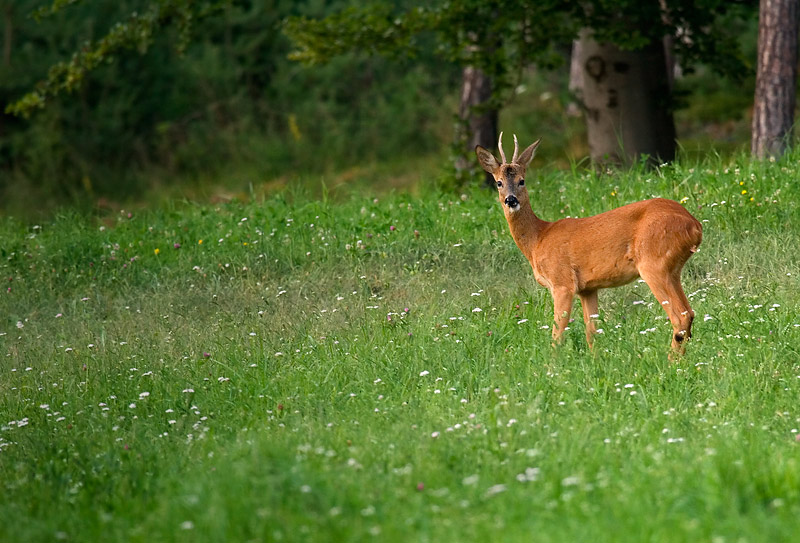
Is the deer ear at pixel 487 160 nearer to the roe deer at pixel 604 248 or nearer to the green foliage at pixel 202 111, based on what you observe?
the roe deer at pixel 604 248

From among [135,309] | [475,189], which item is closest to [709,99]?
[475,189]

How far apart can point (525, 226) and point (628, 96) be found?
541 centimetres

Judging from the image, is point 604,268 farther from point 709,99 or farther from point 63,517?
point 709,99

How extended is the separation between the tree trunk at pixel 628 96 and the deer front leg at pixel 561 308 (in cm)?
555

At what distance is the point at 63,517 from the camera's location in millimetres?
4570

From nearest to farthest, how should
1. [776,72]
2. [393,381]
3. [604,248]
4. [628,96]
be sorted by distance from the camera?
1. [393,381]
2. [604,248]
3. [776,72]
4. [628,96]

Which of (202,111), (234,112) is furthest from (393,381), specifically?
(202,111)

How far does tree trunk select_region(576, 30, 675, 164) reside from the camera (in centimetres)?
1231

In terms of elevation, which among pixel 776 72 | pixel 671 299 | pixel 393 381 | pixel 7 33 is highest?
pixel 776 72

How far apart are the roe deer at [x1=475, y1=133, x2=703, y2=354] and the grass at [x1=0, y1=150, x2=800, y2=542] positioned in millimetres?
250

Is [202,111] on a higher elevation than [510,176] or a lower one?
lower

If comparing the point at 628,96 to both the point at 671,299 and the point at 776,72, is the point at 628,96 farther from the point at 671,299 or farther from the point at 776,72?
the point at 671,299

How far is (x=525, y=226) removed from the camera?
742 centimetres

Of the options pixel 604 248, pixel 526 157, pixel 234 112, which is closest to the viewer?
pixel 604 248
